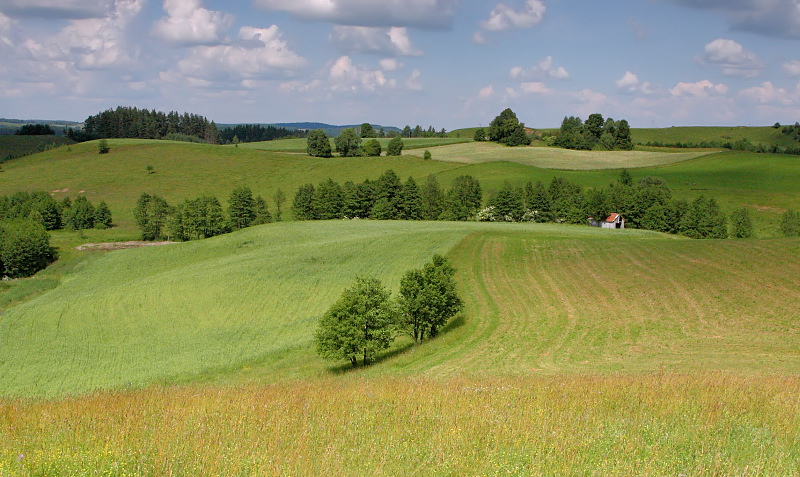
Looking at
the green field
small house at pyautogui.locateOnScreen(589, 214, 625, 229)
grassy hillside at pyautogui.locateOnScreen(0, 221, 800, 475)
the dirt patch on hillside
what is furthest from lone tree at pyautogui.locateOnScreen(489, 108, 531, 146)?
the dirt patch on hillside

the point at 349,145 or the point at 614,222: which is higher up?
the point at 349,145

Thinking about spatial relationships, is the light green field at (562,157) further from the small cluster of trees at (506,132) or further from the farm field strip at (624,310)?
the farm field strip at (624,310)

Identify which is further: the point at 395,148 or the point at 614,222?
the point at 395,148

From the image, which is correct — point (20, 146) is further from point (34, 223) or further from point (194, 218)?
point (194, 218)

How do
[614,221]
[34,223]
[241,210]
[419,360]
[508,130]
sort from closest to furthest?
1. [419,360]
2. [34,223]
3. [614,221]
4. [241,210]
5. [508,130]

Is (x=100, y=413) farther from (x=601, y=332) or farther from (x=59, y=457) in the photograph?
(x=601, y=332)

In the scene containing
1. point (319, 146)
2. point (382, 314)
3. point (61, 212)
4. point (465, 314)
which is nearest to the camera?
point (382, 314)

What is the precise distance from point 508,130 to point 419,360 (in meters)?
157

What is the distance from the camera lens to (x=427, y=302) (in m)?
35.2

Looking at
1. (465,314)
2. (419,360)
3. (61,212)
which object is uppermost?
(465,314)

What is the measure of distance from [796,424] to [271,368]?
1057 inches

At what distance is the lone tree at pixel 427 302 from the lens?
1388 inches

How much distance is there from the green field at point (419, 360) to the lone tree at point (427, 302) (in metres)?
1.55

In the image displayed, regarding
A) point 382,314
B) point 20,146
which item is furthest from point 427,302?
point 20,146
